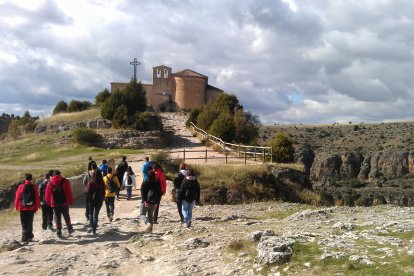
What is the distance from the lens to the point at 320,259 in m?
7.75

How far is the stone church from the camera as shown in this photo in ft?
222

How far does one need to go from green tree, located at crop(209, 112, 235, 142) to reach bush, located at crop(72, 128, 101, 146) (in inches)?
395

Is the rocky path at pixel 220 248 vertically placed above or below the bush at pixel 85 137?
below

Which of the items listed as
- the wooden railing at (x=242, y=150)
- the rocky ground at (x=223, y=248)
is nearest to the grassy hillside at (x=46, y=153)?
the wooden railing at (x=242, y=150)

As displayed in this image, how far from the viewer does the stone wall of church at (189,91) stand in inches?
2662

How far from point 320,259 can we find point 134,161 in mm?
23739

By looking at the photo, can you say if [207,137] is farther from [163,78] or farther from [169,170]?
[163,78]

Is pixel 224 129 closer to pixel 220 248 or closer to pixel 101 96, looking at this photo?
pixel 101 96

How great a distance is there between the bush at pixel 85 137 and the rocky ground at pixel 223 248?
26387 millimetres

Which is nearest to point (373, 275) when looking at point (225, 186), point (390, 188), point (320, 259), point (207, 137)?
point (320, 259)

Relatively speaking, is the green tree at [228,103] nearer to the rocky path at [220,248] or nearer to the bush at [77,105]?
the bush at [77,105]

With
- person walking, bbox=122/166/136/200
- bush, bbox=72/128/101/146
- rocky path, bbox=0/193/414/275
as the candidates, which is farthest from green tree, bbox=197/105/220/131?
rocky path, bbox=0/193/414/275

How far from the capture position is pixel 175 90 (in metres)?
68.9

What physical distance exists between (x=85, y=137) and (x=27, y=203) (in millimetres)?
29572
